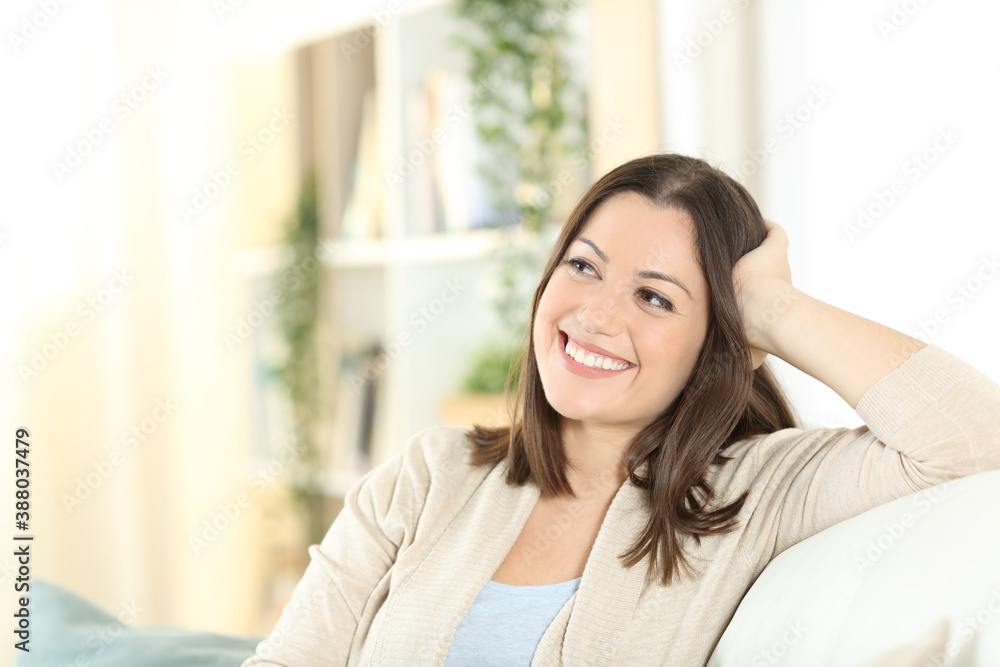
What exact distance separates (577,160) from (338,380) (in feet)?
4.13

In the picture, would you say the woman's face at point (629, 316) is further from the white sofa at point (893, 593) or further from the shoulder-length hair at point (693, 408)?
the white sofa at point (893, 593)

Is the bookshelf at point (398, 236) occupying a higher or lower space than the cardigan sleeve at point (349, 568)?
higher

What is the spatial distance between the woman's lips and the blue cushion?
67 centimetres

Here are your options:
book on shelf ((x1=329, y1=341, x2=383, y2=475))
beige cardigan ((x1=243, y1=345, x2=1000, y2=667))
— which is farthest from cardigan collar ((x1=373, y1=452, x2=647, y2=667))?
book on shelf ((x1=329, y1=341, x2=383, y2=475))

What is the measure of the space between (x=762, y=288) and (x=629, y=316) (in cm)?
19

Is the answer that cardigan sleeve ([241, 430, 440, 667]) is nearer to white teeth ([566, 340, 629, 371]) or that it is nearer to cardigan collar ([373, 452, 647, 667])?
cardigan collar ([373, 452, 647, 667])

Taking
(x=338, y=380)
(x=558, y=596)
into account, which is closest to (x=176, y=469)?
(x=338, y=380)

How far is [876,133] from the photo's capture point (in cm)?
172

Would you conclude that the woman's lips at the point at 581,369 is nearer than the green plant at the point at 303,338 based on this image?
Yes

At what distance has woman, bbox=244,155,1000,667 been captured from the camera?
1.10 m

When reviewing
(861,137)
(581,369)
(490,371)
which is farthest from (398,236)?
(581,369)

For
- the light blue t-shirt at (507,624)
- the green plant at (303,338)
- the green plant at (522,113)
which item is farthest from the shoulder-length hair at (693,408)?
the green plant at (303,338)

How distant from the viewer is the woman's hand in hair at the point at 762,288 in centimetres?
118

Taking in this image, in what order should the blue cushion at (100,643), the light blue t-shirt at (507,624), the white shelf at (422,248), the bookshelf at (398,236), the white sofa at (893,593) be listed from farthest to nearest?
the bookshelf at (398,236) → the white shelf at (422,248) → the blue cushion at (100,643) → the light blue t-shirt at (507,624) → the white sofa at (893,593)
